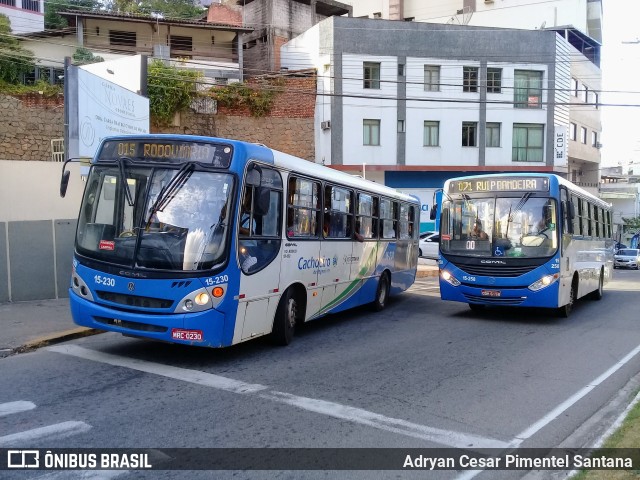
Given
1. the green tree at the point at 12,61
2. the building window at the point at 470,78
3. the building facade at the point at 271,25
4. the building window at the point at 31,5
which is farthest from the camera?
the building window at the point at 31,5

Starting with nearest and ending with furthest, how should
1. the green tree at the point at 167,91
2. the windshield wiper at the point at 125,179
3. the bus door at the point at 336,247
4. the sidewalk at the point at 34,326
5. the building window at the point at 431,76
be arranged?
the windshield wiper at the point at 125,179, the sidewalk at the point at 34,326, the bus door at the point at 336,247, the green tree at the point at 167,91, the building window at the point at 431,76

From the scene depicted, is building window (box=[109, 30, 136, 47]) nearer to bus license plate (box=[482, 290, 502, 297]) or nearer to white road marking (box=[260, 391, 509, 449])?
bus license plate (box=[482, 290, 502, 297])

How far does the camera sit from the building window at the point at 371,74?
34125mm

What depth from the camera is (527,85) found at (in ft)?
122

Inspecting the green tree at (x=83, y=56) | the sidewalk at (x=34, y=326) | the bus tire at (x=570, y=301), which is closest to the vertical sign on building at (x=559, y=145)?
the bus tire at (x=570, y=301)

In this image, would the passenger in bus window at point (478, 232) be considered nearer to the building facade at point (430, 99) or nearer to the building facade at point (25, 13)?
the building facade at point (430, 99)

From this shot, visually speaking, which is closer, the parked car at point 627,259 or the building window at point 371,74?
the building window at point 371,74

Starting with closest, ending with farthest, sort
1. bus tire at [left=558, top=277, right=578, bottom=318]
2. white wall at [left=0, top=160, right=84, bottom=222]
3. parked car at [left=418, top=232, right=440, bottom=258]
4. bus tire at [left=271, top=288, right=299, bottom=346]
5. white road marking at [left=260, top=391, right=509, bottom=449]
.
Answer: white road marking at [left=260, top=391, right=509, bottom=449]
bus tire at [left=271, top=288, right=299, bottom=346]
white wall at [left=0, top=160, right=84, bottom=222]
bus tire at [left=558, top=277, right=578, bottom=318]
parked car at [left=418, top=232, right=440, bottom=258]

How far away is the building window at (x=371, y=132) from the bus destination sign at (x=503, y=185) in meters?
21.5

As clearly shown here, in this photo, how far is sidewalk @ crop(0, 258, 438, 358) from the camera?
9.02 m

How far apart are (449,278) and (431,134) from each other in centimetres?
2382

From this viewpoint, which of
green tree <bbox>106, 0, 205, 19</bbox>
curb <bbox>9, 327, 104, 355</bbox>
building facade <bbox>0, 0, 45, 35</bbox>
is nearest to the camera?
curb <bbox>9, 327, 104, 355</bbox>

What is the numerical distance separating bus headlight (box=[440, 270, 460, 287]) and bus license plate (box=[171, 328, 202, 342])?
6.89m

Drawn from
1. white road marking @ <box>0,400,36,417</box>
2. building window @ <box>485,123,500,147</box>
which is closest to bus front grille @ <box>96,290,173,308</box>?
white road marking @ <box>0,400,36,417</box>
